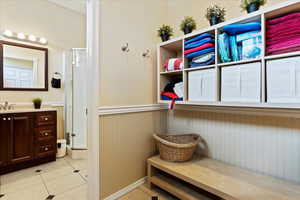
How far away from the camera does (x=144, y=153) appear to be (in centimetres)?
175

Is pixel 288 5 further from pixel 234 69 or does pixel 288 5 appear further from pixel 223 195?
pixel 223 195

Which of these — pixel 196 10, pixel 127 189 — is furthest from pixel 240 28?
pixel 127 189

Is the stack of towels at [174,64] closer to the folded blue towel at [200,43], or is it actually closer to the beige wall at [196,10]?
the folded blue towel at [200,43]

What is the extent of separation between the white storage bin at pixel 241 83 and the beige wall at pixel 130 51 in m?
0.85

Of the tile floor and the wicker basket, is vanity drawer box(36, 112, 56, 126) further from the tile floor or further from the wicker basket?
the wicker basket

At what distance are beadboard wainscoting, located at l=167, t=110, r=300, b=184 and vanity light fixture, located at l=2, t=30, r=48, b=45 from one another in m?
2.92

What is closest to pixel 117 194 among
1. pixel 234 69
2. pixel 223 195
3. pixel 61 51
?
pixel 223 195

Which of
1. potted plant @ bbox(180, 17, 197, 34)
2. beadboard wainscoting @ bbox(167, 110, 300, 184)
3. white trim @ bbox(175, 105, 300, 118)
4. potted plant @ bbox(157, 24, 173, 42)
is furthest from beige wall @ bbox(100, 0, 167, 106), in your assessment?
beadboard wainscoting @ bbox(167, 110, 300, 184)

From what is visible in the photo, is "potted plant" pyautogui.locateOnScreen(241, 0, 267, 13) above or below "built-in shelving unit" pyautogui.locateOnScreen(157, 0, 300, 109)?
above

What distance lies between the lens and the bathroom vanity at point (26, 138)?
78.7 inches

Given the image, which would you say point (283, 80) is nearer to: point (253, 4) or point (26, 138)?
point (253, 4)

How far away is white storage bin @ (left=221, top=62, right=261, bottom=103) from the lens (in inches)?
41.7

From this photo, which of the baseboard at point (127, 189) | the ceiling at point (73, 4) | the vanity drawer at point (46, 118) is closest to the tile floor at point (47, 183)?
the baseboard at point (127, 189)

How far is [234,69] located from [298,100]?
43 centimetres
